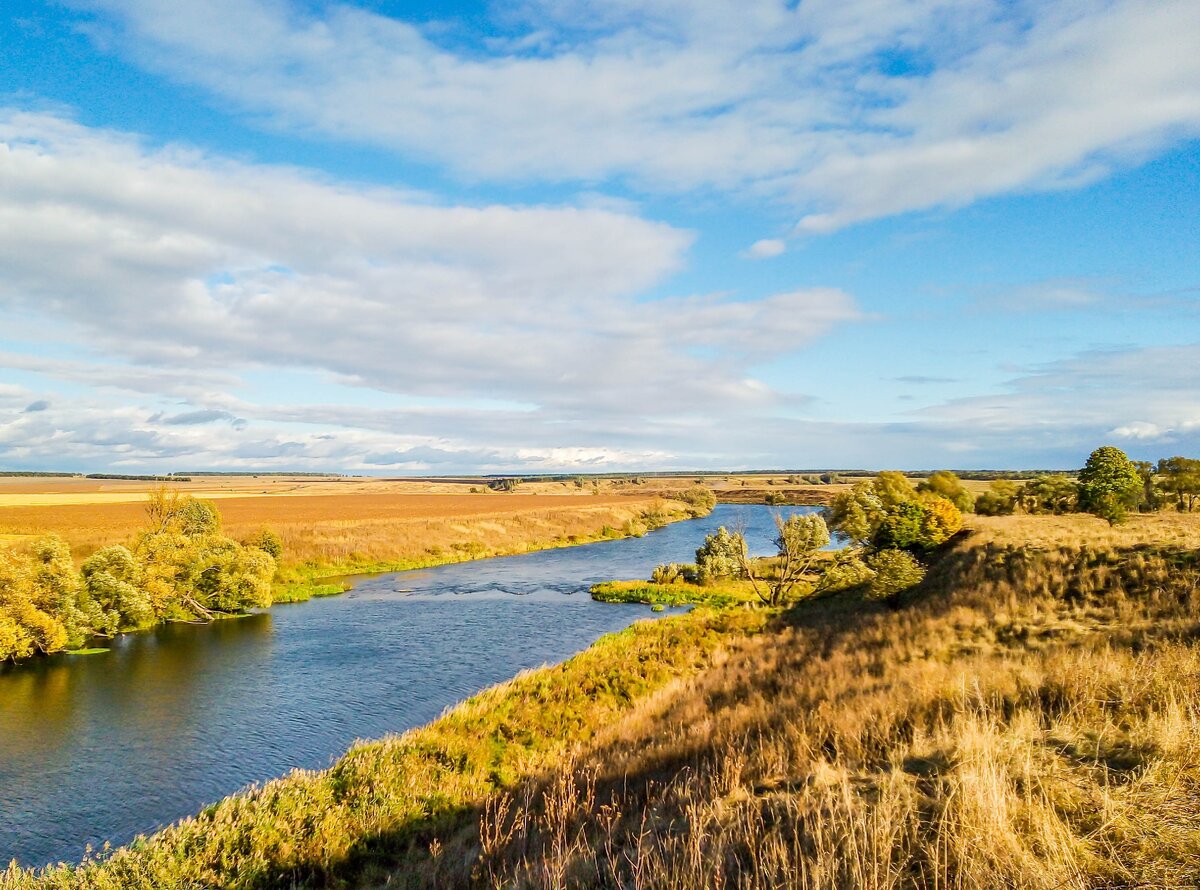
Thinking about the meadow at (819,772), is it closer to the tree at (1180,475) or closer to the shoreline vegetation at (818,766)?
the shoreline vegetation at (818,766)

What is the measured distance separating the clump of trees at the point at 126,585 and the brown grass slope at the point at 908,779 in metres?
32.0

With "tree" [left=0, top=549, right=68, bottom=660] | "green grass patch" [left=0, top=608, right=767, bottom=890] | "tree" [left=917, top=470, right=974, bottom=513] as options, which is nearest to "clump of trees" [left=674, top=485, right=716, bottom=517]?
"tree" [left=917, top=470, right=974, bottom=513]

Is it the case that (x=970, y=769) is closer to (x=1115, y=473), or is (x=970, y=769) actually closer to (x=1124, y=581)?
(x=1124, y=581)

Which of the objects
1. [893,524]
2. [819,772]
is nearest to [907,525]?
[893,524]

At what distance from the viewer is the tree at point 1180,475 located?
45.9 meters

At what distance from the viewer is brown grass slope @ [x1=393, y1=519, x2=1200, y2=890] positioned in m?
5.52

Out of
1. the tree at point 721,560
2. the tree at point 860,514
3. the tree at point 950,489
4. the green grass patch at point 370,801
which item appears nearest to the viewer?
the green grass patch at point 370,801

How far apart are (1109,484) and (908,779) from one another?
37.8 metres

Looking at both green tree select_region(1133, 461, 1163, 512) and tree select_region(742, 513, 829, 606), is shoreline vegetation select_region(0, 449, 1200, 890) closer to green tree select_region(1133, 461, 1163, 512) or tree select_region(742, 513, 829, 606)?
tree select_region(742, 513, 829, 606)

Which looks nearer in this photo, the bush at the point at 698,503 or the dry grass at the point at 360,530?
the dry grass at the point at 360,530

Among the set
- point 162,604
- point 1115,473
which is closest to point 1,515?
point 162,604

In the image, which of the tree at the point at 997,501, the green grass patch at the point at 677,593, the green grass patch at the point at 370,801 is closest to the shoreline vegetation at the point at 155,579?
the green grass patch at the point at 677,593

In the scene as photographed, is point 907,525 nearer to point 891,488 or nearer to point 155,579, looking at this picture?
point 891,488

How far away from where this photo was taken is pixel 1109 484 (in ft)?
117
